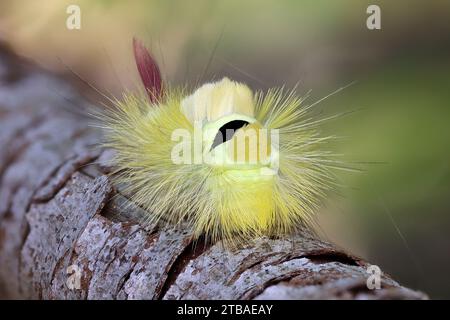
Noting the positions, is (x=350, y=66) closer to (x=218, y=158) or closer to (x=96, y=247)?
(x=218, y=158)

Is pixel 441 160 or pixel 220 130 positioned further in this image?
pixel 441 160

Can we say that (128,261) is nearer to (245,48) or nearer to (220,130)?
(220,130)

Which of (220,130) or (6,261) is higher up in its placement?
(220,130)

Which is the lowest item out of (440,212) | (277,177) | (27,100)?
(440,212)

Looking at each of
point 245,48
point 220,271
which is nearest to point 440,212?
point 245,48

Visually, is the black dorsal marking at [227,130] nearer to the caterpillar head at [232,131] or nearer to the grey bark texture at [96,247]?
the caterpillar head at [232,131]

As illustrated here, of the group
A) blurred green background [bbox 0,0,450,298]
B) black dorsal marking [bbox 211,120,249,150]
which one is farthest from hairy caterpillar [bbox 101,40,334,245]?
blurred green background [bbox 0,0,450,298]
